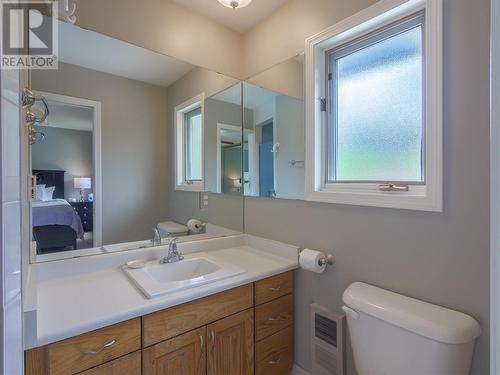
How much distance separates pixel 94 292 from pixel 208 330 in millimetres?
526

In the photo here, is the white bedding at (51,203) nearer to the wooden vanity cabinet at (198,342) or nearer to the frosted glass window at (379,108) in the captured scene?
the wooden vanity cabinet at (198,342)

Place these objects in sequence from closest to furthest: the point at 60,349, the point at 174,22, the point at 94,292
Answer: the point at 60,349 < the point at 94,292 < the point at 174,22

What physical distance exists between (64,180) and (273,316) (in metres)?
1.32

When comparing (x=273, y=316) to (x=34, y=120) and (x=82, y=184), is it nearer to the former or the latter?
(x=82, y=184)

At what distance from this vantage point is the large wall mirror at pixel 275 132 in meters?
1.59

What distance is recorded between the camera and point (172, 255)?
1.50m

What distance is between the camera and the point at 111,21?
1420mm

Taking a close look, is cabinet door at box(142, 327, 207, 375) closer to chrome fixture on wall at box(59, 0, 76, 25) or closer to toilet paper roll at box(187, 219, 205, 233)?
toilet paper roll at box(187, 219, 205, 233)

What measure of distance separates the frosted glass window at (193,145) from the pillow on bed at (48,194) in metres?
0.75

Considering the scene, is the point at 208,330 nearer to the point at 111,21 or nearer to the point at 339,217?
the point at 339,217

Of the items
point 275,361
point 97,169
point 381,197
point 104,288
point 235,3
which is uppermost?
point 235,3

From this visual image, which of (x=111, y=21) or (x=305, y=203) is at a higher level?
(x=111, y=21)

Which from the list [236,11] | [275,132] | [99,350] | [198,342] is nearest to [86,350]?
[99,350]

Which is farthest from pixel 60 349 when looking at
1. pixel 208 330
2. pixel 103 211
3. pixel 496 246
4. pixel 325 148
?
pixel 325 148
